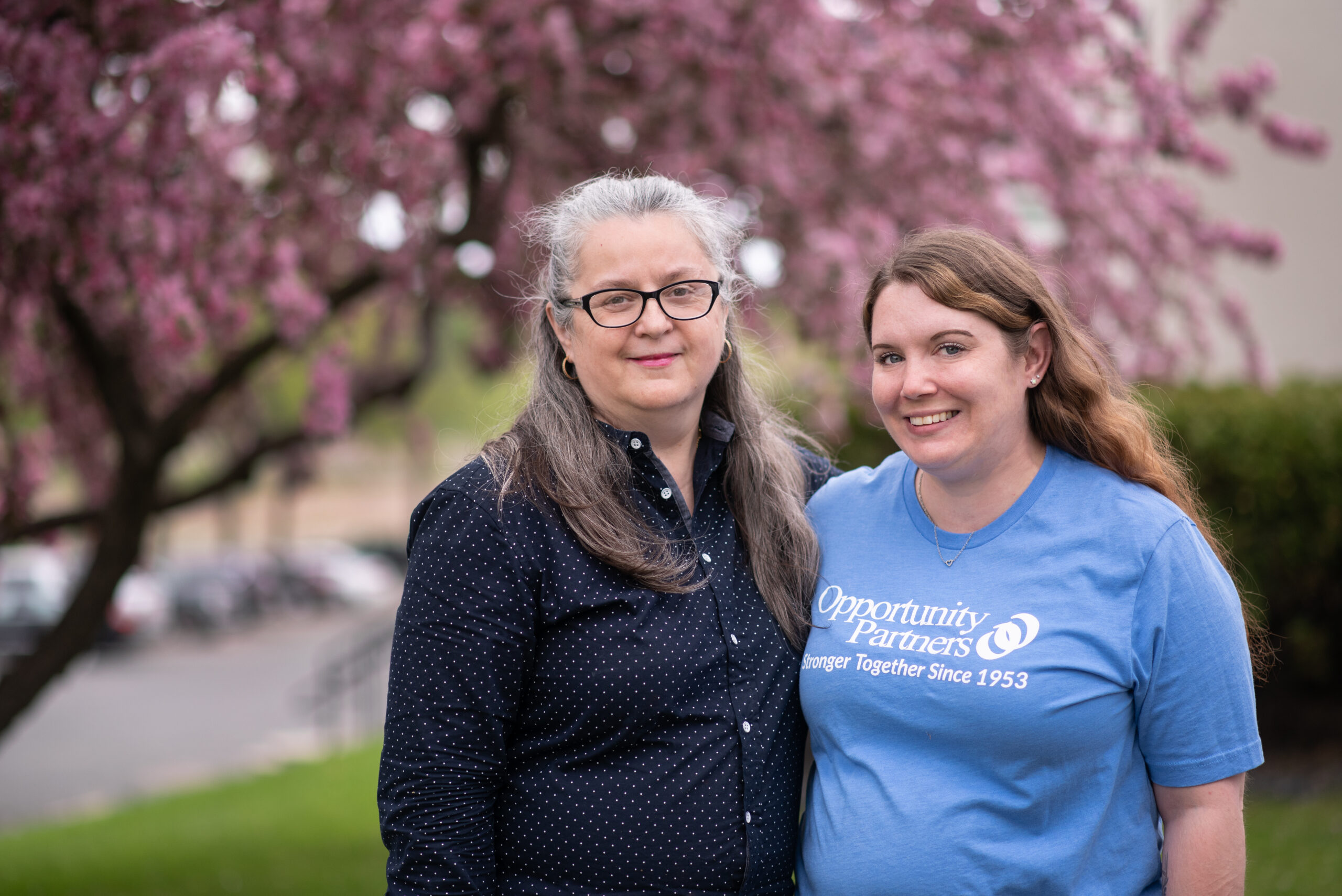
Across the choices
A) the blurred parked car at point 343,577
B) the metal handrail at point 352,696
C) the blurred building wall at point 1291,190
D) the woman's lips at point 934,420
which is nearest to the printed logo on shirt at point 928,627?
the woman's lips at point 934,420

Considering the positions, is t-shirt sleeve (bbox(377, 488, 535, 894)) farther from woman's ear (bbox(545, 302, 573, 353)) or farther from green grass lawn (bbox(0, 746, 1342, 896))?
green grass lawn (bbox(0, 746, 1342, 896))

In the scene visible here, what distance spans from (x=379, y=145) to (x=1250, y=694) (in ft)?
13.3

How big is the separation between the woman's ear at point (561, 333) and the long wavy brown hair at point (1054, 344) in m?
0.63

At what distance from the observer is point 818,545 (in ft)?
8.41

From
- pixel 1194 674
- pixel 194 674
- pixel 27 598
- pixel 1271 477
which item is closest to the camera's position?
pixel 1194 674

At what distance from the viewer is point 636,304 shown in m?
2.29

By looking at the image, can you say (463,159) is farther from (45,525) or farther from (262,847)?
(262,847)

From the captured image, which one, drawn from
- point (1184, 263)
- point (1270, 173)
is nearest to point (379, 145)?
point (1184, 263)

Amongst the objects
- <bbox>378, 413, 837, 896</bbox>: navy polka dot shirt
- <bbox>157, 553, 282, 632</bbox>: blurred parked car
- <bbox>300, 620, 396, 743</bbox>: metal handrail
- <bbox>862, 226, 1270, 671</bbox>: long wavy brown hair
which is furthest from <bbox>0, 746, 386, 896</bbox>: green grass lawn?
<bbox>157, 553, 282, 632</bbox>: blurred parked car

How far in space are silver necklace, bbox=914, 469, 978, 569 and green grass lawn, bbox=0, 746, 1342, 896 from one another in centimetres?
367

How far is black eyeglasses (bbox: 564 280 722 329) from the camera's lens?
2.29 metres

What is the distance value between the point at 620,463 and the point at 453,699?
59 cm

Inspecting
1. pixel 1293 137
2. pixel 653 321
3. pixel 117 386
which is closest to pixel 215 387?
pixel 117 386

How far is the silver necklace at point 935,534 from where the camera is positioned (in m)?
2.29
